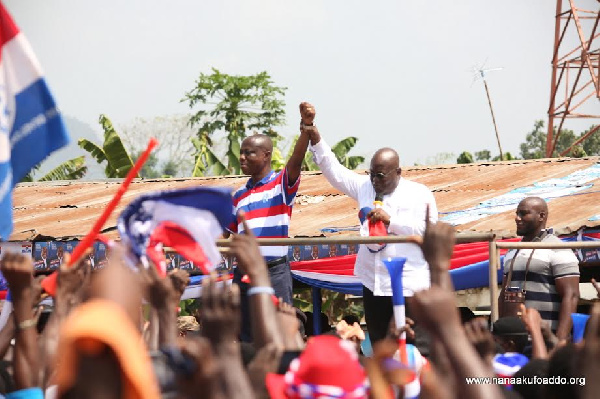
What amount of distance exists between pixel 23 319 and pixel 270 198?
98.0 inches

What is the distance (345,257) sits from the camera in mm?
9211

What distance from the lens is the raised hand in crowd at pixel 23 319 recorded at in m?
3.10

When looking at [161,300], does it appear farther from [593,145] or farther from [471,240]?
[593,145]

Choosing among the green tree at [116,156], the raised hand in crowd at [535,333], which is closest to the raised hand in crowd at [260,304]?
the raised hand in crowd at [535,333]

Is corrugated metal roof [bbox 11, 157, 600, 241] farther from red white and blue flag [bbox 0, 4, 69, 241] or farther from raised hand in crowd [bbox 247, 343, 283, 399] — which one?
raised hand in crowd [bbox 247, 343, 283, 399]

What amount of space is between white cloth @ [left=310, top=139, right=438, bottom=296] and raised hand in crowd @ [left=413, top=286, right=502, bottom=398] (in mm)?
2583

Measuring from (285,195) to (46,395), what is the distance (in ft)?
8.24

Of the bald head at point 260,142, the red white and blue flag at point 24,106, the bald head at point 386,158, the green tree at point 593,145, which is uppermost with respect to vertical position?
the red white and blue flag at point 24,106

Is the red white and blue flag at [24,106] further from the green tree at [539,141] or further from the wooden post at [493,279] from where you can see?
the green tree at [539,141]

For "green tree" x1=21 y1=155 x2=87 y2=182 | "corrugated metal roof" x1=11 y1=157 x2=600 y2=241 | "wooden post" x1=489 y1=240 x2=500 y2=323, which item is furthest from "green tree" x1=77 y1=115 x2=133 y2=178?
"wooden post" x1=489 y1=240 x2=500 y2=323

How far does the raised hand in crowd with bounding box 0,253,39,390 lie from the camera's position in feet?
10.2

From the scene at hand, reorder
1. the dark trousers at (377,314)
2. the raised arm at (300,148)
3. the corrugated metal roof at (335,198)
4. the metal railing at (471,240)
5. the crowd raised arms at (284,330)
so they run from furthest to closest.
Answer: the corrugated metal roof at (335,198) < the raised arm at (300,148) < the dark trousers at (377,314) < the metal railing at (471,240) < the crowd raised arms at (284,330)

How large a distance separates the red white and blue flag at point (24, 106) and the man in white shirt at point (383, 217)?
163 centimetres

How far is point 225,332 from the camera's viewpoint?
2.29 meters
